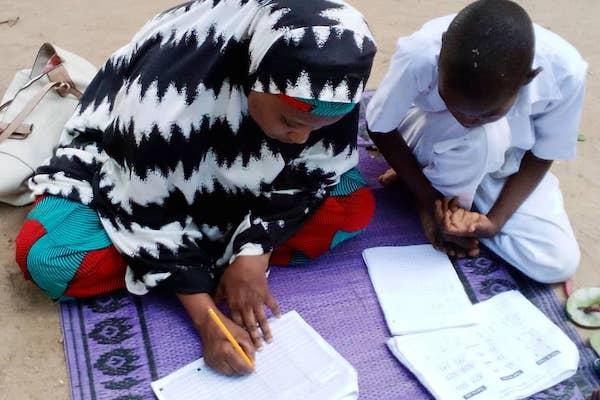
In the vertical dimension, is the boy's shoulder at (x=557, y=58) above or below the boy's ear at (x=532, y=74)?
below

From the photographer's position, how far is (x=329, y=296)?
1.70 metres

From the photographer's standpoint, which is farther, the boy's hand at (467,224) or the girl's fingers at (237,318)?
the boy's hand at (467,224)

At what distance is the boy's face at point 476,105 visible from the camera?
4.56 ft

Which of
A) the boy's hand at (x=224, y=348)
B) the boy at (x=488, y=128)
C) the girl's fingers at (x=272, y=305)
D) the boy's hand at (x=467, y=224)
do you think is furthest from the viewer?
the boy's hand at (x=467, y=224)

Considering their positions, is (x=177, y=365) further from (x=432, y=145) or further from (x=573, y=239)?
(x=573, y=239)

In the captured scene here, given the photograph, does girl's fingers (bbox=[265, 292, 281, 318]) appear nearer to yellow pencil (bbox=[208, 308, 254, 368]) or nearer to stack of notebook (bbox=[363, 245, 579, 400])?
yellow pencil (bbox=[208, 308, 254, 368])

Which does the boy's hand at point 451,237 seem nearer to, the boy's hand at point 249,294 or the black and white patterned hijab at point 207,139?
the black and white patterned hijab at point 207,139

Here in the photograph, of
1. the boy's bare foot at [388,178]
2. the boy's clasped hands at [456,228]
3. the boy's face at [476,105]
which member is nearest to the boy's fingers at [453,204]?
the boy's clasped hands at [456,228]

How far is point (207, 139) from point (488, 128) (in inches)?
24.7

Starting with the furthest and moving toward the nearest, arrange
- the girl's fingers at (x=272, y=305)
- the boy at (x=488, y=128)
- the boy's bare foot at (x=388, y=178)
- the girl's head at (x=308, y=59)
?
the boy's bare foot at (x=388, y=178) < the girl's fingers at (x=272, y=305) < the boy at (x=488, y=128) < the girl's head at (x=308, y=59)

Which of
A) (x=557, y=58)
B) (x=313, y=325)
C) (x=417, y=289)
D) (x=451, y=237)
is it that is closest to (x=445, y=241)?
(x=451, y=237)

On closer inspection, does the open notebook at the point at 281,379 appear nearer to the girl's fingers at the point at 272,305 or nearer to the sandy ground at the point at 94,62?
the girl's fingers at the point at 272,305

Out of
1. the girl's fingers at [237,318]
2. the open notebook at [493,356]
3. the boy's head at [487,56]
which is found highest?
the boy's head at [487,56]

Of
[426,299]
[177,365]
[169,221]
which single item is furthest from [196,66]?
[426,299]
